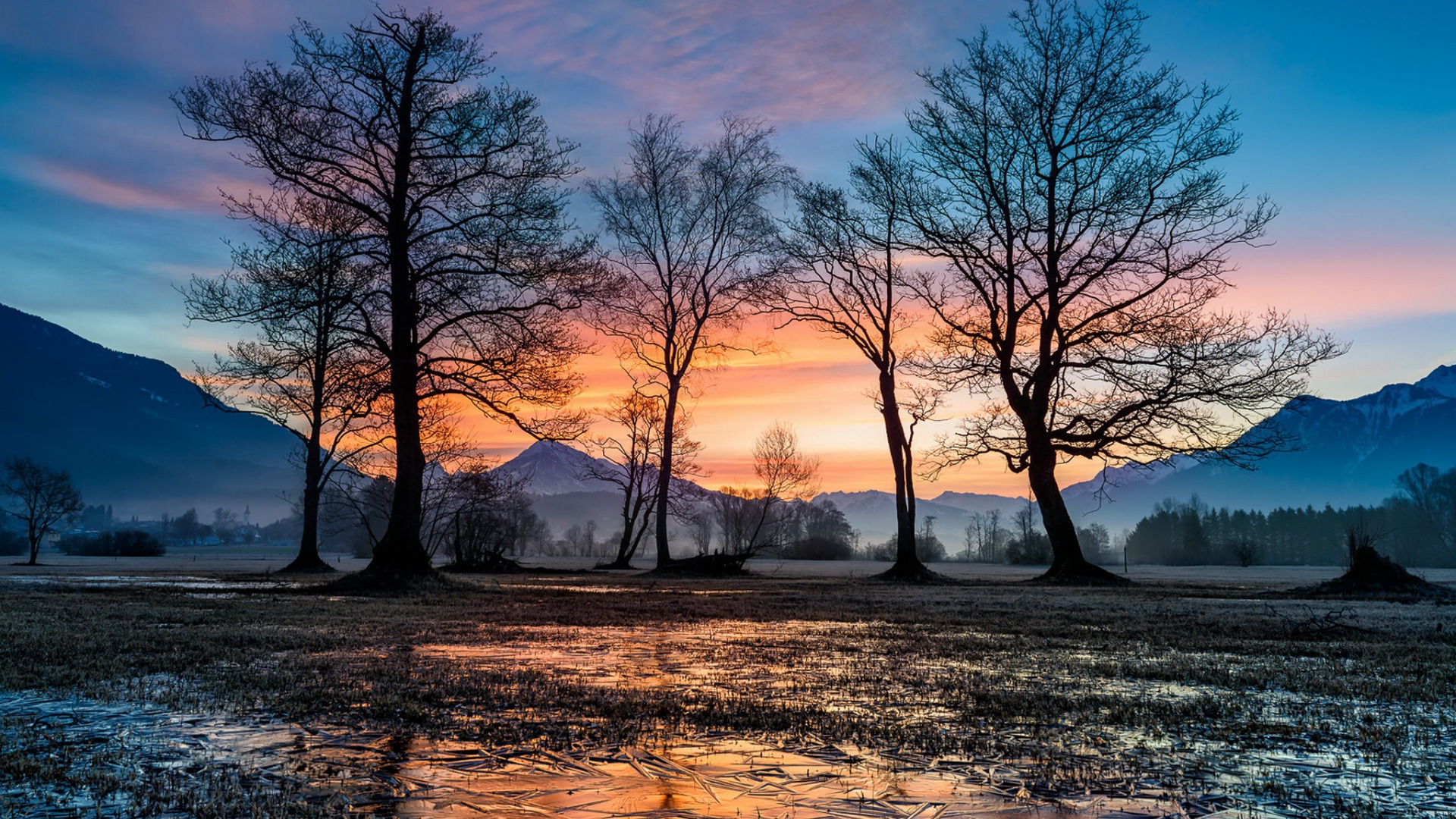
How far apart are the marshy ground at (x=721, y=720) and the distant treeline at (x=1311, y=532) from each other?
97.5 m

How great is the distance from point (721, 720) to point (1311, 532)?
153224 millimetres

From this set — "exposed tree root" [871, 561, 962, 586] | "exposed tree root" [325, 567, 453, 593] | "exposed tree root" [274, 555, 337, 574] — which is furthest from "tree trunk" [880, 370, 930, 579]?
"exposed tree root" [274, 555, 337, 574]

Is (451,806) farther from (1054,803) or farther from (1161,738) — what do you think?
(1161,738)

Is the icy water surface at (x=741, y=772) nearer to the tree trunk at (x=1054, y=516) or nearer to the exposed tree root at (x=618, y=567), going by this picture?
the tree trunk at (x=1054, y=516)

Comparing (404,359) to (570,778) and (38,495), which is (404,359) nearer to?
(570,778)

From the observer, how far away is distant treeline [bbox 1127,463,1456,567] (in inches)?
4043

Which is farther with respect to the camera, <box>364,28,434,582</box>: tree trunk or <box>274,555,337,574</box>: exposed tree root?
<box>274,555,337,574</box>: exposed tree root

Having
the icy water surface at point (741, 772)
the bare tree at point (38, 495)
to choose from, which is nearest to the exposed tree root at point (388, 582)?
the icy water surface at point (741, 772)

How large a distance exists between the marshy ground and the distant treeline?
97474mm

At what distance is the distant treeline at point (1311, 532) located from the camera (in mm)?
102688

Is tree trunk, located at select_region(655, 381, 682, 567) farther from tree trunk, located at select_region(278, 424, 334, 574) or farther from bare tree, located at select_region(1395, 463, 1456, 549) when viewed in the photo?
bare tree, located at select_region(1395, 463, 1456, 549)

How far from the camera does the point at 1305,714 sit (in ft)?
15.2

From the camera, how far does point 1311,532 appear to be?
12725 centimetres

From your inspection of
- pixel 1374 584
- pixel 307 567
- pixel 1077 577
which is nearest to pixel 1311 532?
pixel 1077 577
